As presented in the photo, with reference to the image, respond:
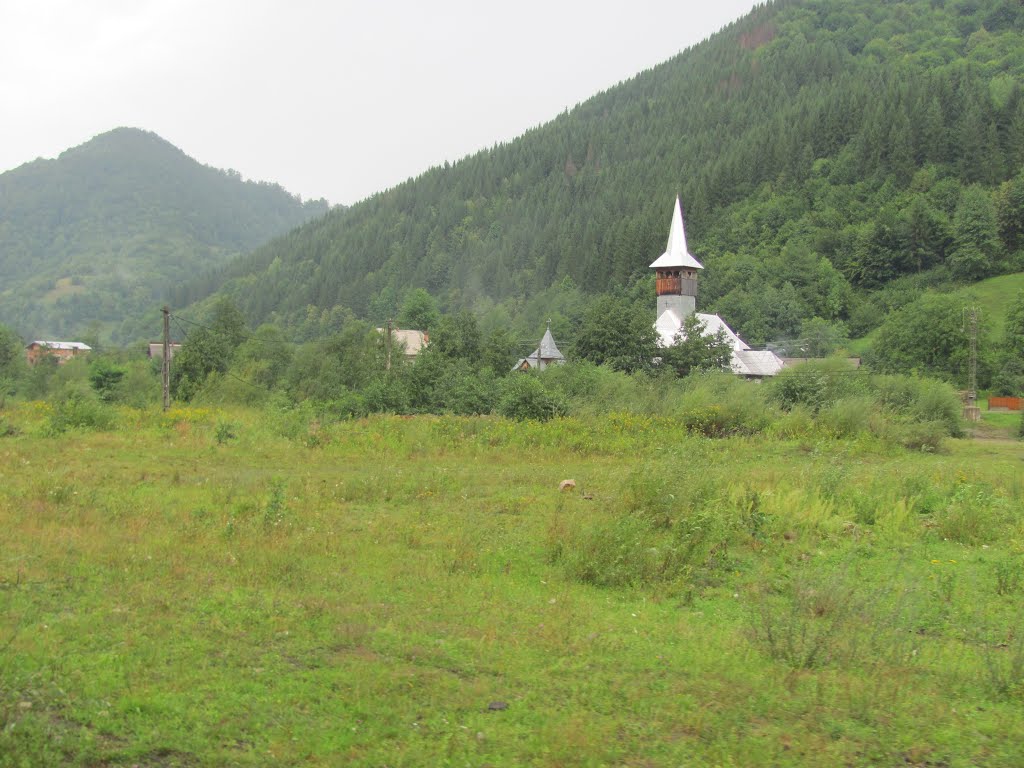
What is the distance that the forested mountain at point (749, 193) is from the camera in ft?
255

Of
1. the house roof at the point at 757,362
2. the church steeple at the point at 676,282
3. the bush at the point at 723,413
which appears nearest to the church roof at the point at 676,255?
the church steeple at the point at 676,282

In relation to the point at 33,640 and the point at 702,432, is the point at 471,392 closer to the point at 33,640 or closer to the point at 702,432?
the point at 702,432

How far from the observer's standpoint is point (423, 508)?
12109mm

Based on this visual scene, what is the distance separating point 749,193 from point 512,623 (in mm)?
96405

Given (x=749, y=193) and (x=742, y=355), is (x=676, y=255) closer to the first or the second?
(x=742, y=355)

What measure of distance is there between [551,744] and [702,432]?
20.4 m

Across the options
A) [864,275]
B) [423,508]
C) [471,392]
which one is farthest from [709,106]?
[423,508]

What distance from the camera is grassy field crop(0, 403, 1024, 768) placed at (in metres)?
4.82

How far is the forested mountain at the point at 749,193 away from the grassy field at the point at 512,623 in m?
65.0

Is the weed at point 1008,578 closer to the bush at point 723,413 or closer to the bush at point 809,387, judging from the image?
the bush at point 723,413

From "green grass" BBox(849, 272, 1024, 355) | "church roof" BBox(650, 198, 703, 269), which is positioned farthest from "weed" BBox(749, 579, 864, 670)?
"church roof" BBox(650, 198, 703, 269)

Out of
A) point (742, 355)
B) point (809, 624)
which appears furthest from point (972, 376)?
point (809, 624)

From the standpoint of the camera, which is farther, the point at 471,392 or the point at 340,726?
the point at 471,392

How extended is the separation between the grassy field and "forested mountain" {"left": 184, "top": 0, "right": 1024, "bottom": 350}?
2558 inches
